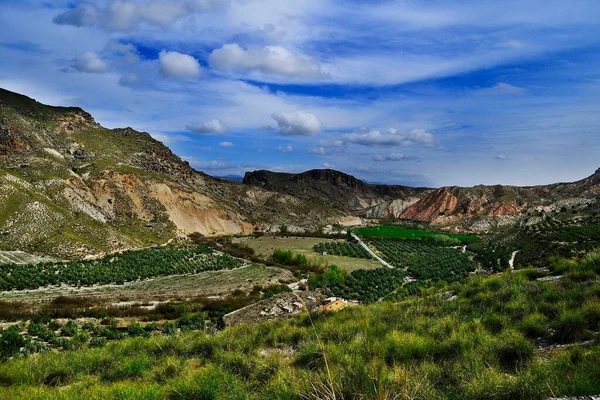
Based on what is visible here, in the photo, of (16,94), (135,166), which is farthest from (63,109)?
(135,166)

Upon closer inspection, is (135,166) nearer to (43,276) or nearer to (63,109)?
(63,109)

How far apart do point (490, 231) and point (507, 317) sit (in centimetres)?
12243

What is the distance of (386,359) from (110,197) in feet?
257

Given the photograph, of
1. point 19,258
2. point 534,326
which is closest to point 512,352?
point 534,326

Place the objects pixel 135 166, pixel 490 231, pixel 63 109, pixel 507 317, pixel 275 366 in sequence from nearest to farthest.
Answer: pixel 275 366
pixel 507 317
pixel 135 166
pixel 63 109
pixel 490 231

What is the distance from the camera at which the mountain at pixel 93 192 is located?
177 feet

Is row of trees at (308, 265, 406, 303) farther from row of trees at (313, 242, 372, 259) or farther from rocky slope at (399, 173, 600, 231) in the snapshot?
rocky slope at (399, 173, 600, 231)

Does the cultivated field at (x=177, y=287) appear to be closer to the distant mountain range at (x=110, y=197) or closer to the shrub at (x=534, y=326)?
the distant mountain range at (x=110, y=197)

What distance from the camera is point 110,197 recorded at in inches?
2921

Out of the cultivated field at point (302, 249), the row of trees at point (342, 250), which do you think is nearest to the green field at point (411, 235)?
the cultivated field at point (302, 249)

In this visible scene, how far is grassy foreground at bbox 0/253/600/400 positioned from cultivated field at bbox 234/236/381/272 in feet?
139

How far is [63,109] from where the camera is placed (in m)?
106

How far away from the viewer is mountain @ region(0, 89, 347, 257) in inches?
2128

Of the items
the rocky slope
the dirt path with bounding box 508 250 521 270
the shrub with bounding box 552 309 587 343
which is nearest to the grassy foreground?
the shrub with bounding box 552 309 587 343
